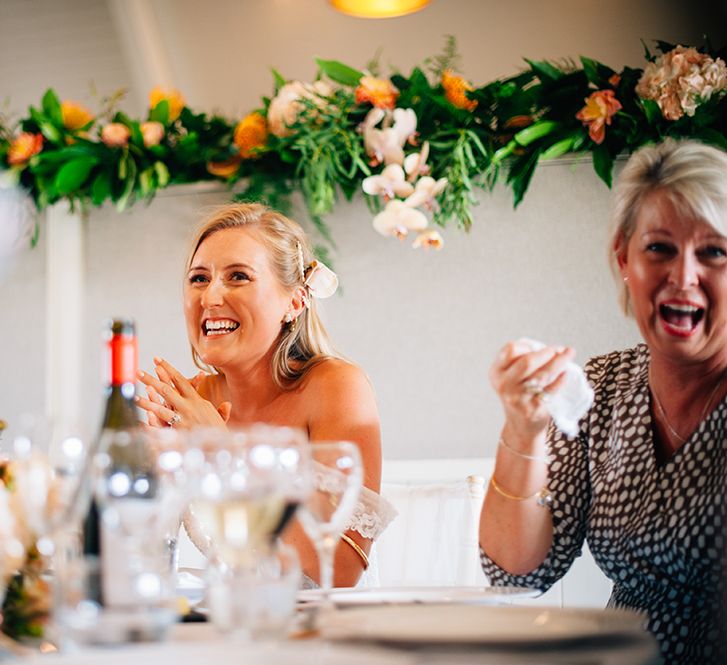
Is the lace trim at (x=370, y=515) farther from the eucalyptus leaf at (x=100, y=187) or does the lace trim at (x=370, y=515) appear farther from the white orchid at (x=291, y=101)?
the eucalyptus leaf at (x=100, y=187)

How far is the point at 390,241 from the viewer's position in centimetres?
302

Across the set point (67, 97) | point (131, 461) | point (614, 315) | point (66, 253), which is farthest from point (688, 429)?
point (67, 97)

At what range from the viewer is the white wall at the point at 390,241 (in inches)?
116

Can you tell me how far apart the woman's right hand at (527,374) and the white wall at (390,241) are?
5.68ft

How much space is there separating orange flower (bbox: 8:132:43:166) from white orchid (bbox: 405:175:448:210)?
1.15 m

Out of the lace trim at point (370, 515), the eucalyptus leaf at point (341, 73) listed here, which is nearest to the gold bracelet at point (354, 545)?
the lace trim at point (370, 515)

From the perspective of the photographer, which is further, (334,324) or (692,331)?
(334,324)

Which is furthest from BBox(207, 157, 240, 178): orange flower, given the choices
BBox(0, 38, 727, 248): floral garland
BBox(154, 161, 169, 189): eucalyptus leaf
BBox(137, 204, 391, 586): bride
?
BBox(137, 204, 391, 586): bride

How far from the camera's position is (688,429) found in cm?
143

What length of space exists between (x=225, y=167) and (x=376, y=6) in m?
0.65

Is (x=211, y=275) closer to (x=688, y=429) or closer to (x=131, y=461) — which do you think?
(x=688, y=429)

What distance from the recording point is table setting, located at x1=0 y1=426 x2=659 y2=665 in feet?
2.30

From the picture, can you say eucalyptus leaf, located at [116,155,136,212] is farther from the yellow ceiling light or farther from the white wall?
the yellow ceiling light

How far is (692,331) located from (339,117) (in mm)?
1591
